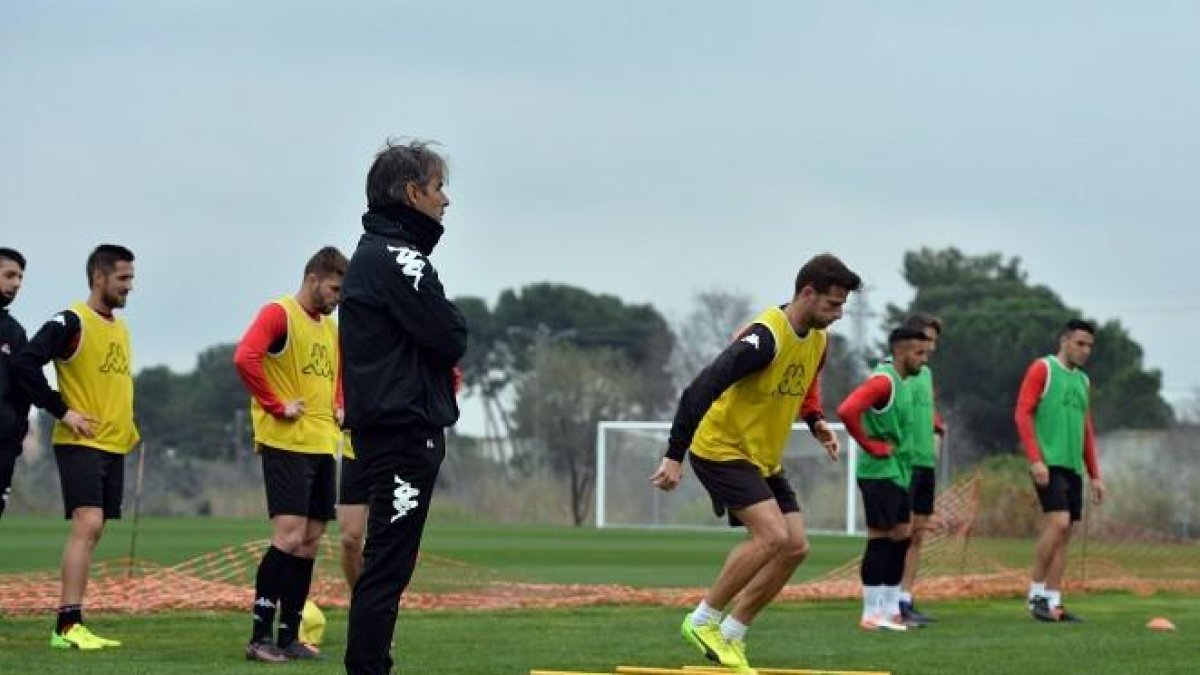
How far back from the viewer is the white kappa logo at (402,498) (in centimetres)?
829

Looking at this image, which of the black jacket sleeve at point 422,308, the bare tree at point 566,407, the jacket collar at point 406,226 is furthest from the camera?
the bare tree at point 566,407

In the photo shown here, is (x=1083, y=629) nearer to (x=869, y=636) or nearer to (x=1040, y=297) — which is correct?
(x=869, y=636)

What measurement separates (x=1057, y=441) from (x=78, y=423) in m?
7.88

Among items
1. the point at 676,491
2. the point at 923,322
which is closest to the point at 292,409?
the point at 923,322

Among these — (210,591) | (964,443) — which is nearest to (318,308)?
(210,591)

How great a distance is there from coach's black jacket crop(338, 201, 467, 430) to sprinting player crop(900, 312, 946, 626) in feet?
26.3

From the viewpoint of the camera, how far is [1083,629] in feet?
51.1

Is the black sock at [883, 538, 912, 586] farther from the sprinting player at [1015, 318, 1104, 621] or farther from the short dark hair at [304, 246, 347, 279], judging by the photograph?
the short dark hair at [304, 246, 347, 279]

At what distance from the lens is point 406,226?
27.6 ft

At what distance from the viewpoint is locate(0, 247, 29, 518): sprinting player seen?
12.8 m

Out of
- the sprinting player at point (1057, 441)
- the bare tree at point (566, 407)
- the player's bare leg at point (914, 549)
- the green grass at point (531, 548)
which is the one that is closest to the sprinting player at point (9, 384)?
the player's bare leg at point (914, 549)

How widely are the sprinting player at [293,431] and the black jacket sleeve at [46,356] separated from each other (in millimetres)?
1106

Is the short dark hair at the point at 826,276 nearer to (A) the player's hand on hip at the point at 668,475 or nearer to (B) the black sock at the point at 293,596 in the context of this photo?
(A) the player's hand on hip at the point at 668,475

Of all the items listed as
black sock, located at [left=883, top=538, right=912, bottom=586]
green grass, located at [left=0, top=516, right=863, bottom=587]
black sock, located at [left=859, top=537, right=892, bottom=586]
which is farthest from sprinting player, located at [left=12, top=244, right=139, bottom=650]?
green grass, located at [left=0, top=516, right=863, bottom=587]
